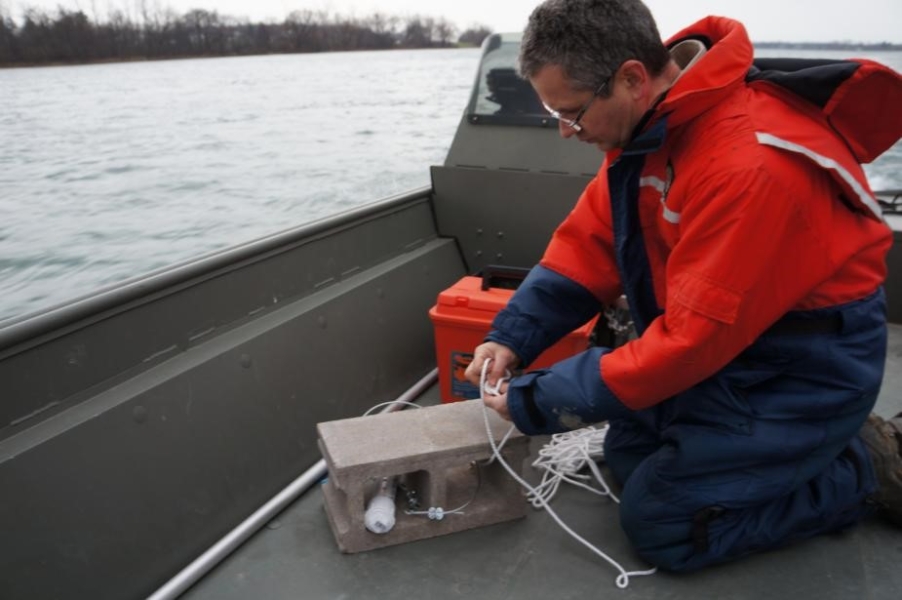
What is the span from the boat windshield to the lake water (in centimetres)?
65

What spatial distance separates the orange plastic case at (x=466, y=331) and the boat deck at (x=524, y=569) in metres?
0.60

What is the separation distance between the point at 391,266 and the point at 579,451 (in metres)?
1.01

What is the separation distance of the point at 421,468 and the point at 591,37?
1039mm

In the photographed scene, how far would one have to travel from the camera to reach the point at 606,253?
1.87 metres

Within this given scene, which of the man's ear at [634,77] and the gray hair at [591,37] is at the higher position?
the gray hair at [591,37]

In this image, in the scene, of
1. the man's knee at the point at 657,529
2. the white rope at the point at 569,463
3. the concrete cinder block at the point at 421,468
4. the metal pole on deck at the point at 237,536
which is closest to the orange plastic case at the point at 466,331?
the white rope at the point at 569,463

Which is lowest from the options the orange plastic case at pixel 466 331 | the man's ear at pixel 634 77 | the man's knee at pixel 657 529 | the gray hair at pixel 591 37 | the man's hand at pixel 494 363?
the man's knee at pixel 657 529

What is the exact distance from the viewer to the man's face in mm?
1371

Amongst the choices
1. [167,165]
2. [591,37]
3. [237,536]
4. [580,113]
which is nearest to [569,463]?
[237,536]

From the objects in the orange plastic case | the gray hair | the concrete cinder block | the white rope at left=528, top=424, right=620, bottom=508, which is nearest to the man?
the gray hair

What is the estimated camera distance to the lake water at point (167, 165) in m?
3.61

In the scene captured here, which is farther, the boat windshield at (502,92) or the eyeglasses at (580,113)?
the boat windshield at (502,92)

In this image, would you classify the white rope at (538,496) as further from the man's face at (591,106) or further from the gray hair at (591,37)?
the gray hair at (591,37)

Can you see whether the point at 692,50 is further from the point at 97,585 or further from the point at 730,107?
the point at 97,585
